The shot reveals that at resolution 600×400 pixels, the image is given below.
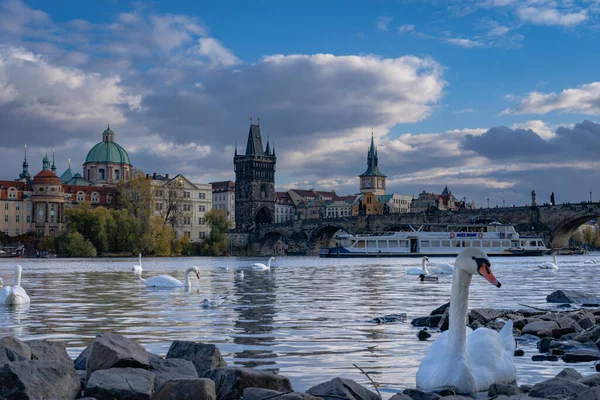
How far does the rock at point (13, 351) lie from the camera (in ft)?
23.2

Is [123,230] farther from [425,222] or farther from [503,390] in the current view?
[503,390]

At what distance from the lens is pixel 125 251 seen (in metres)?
83.6

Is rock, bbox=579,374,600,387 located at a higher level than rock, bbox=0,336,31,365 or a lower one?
lower

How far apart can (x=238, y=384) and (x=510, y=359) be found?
113 inches

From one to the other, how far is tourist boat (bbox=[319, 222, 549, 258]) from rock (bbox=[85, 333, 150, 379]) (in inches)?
3087

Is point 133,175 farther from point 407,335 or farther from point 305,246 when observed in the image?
point 407,335

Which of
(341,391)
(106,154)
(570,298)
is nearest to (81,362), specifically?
(341,391)

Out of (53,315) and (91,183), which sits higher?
(91,183)

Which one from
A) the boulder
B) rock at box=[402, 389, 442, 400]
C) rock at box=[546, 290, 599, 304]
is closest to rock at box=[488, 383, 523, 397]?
rock at box=[402, 389, 442, 400]

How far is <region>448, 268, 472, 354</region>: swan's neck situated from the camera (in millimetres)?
7008

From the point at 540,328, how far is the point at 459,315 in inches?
185

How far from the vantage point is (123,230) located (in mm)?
82062

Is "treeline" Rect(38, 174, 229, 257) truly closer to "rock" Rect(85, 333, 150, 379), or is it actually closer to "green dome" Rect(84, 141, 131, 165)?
"green dome" Rect(84, 141, 131, 165)

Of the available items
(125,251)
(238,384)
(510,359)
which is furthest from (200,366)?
(125,251)
